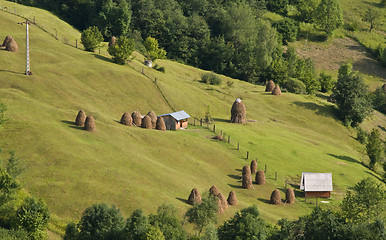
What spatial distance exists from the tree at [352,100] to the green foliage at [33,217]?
9104 centimetres

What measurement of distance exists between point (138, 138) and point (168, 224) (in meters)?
30.6

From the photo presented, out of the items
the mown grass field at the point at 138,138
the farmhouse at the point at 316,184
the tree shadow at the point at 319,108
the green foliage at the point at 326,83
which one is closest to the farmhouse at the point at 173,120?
the mown grass field at the point at 138,138

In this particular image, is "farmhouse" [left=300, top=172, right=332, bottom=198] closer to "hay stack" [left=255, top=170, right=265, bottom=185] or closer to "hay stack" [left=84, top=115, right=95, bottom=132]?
"hay stack" [left=255, top=170, right=265, bottom=185]

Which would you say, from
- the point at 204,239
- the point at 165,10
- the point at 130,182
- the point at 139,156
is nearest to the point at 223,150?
the point at 139,156

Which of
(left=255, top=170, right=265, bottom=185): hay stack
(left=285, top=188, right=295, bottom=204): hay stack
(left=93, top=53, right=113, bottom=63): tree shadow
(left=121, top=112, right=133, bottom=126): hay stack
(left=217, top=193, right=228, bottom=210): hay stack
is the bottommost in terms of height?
(left=285, top=188, right=295, bottom=204): hay stack

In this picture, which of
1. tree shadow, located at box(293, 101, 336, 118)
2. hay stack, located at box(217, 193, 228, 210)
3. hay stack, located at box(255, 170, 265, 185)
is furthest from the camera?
tree shadow, located at box(293, 101, 336, 118)

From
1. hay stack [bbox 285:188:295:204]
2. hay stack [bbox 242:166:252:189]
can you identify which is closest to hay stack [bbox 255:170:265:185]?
hay stack [bbox 242:166:252:189]

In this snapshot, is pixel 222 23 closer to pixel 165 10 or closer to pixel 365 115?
pixel 165 10

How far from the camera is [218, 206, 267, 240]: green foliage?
5581 cm

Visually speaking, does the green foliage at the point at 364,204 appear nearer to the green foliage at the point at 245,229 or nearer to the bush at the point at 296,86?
the green foliage at the point at 245,229

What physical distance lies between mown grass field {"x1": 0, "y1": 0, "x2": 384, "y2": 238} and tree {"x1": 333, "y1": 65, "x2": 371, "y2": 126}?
3315mm

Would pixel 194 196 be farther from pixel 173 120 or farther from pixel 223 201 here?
pixel 173 120

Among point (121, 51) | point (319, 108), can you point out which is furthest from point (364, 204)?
point (121, 51)

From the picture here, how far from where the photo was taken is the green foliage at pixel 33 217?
2169 inches
